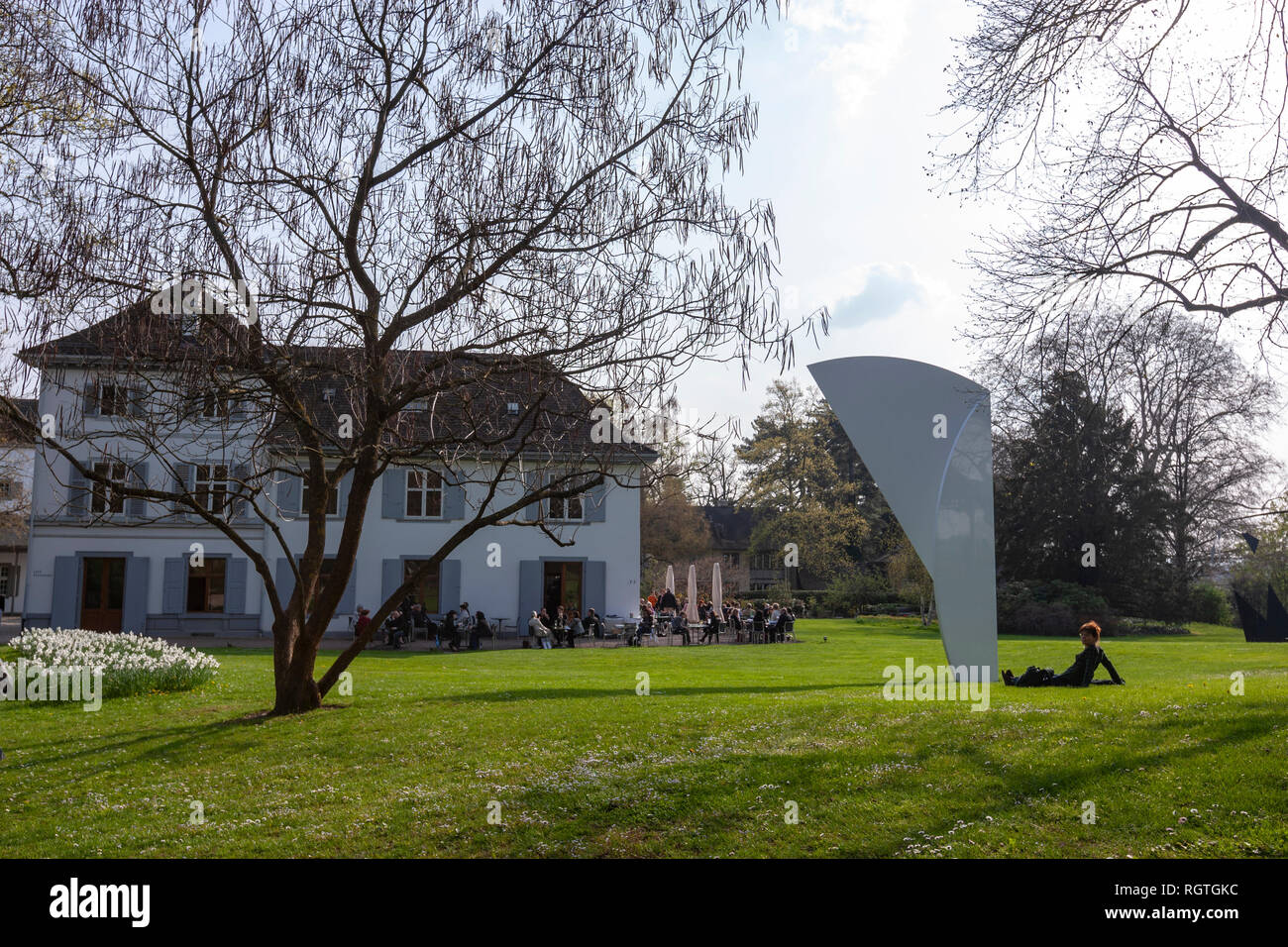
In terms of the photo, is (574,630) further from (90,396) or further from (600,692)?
(90,396)

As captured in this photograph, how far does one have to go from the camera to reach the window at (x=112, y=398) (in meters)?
8.31

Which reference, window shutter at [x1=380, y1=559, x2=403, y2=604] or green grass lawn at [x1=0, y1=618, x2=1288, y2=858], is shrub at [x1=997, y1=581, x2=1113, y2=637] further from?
green grass lawn at [x1=0, y1=618, x2=1288, y2=858]

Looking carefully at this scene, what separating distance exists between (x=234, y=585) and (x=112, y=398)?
22924 millimetres

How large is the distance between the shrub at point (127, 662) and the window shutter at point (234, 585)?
1423 centimetres

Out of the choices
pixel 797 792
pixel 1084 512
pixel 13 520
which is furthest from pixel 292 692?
pixel 13 520

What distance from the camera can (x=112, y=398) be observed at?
340 inches

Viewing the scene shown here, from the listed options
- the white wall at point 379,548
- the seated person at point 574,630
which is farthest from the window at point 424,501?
the seated person at point 574,630

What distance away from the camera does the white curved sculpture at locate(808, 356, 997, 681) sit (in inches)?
571

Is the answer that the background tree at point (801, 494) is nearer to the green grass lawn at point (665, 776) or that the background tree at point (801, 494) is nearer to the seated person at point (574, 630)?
the seated person at point (574, 630)

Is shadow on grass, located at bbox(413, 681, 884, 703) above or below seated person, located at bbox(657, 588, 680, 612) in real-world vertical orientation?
below

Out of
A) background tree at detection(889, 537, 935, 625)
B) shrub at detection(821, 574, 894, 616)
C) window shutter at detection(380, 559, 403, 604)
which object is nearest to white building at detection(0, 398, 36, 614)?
window shutter at detection(380, 559, 403, 604)

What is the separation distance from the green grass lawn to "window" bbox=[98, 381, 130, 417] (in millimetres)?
3281

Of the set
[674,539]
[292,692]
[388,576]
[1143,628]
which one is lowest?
[1143,628]
